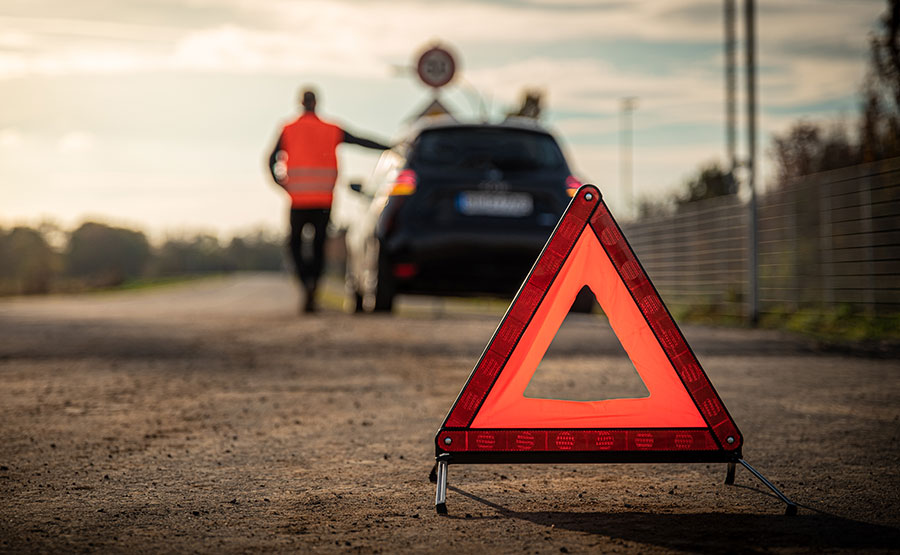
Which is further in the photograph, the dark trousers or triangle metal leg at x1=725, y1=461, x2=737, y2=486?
the dark trousers

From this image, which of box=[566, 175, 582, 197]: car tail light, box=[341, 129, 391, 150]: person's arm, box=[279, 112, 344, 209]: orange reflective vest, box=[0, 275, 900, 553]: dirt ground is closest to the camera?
box=[0, 275, 900, 553]: dirt ground

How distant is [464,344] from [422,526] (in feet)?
23.3

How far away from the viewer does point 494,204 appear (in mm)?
8492

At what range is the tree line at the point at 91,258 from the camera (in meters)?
58.7

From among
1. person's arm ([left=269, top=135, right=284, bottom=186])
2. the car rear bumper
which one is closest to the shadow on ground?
the car rear bumper

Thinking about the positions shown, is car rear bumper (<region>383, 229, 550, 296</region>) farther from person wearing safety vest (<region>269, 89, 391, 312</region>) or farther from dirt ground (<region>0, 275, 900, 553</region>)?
person wearing safety vest (<region>269, 89, 391, 312</region>)

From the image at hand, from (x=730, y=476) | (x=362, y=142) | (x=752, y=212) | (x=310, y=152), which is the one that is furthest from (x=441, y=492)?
(x=752, y=212)

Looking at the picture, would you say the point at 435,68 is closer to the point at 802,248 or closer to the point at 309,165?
the point at 309,165

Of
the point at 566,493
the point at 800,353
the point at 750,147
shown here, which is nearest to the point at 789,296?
the point at 750,147

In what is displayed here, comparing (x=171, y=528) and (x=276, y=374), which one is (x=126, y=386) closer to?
(x=276, y=374)

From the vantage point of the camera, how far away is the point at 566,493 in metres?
3.82

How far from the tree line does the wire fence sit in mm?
37295

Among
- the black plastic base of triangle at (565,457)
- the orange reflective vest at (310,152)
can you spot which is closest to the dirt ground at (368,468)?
the black plastic base of triangle at (565,457)

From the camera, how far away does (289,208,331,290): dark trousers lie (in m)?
12.4
